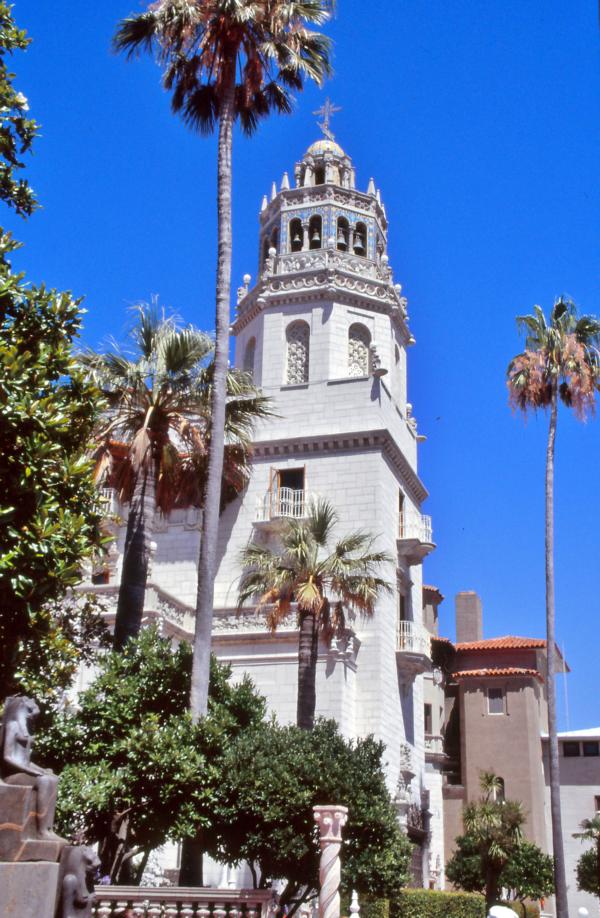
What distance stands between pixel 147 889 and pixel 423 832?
2170 centimetres

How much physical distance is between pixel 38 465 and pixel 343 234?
27315 mm

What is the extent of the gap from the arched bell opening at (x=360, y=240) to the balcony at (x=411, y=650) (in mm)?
14534

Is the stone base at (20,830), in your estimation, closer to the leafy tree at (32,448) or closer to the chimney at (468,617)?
the leafy tree at (32,448)

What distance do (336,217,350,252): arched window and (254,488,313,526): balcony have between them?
10216 millimetres

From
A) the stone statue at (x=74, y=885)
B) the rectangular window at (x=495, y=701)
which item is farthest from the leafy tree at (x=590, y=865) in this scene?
the stone statue at (x=74, y=885)

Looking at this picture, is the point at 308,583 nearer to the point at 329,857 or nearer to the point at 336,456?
the point at 329,857

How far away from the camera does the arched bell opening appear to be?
3877cm

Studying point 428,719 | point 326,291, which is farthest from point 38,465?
point 428,719

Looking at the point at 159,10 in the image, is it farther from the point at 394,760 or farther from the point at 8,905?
the point at 394,760

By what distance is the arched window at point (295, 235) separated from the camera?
127 ft

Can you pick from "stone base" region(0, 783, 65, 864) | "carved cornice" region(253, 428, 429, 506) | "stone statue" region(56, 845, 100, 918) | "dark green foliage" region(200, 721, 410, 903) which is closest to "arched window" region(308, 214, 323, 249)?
"carved cornice" region(253, 428, 429, 506)

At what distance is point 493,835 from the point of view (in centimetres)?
3519

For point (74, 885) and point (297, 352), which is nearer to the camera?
point (74, 885)

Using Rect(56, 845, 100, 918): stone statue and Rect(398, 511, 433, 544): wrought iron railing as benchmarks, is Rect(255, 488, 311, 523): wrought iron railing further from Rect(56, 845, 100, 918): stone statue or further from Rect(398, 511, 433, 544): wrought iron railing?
Rect(56, 845, 100, 918): stone statue
